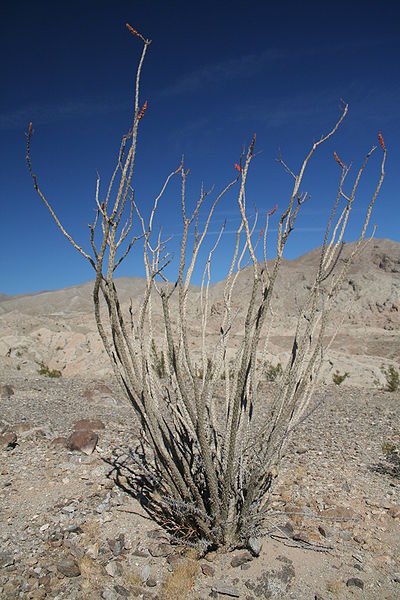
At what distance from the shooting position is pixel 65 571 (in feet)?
9.81

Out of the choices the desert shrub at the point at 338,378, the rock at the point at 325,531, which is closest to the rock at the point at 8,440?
the rock at the point at 325,531

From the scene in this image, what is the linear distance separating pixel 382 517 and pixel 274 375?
29.9 feet

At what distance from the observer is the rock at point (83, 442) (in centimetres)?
508

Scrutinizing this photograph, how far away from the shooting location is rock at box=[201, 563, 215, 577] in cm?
300

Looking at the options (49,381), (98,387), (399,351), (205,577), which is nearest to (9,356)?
(49,381)

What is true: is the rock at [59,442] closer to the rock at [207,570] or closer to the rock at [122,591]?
the rock at [122,591]

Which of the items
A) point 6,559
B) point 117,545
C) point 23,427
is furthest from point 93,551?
point 23,427

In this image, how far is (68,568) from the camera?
3008 mm

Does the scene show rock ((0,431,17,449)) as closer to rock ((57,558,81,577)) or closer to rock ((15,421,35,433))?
rock ((15,421,35,433))

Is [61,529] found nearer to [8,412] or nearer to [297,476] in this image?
[297,476]

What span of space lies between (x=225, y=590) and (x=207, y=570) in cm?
23

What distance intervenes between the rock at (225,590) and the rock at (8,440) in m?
3.27

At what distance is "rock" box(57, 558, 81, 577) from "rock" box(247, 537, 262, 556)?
127 cm

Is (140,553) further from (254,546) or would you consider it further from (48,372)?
(48,372)
